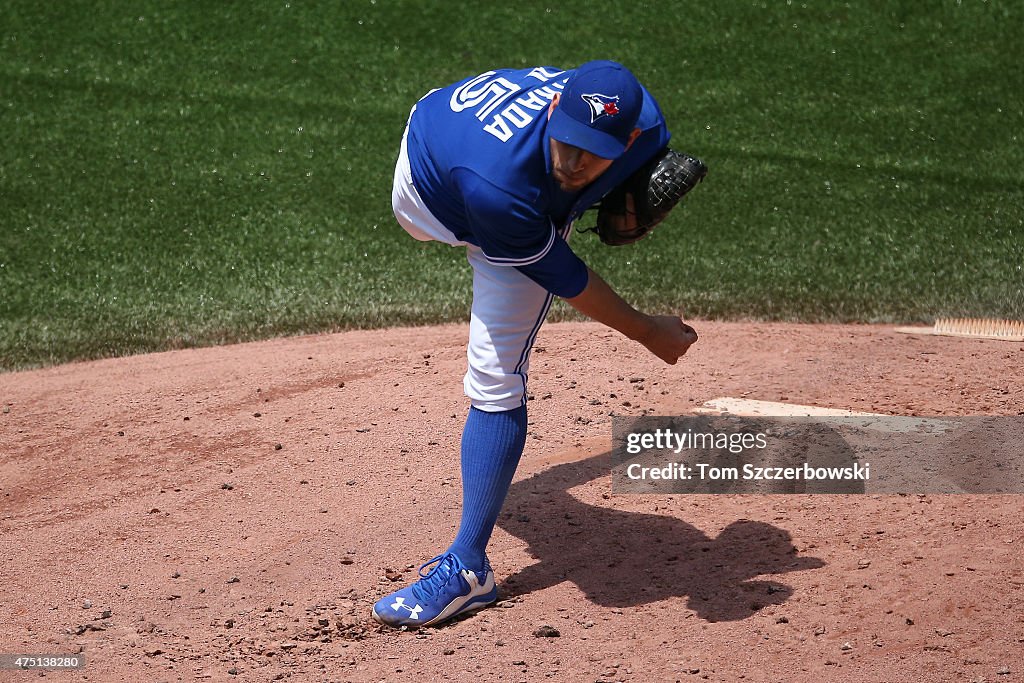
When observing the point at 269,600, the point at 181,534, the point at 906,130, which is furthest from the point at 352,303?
the point at 906,130

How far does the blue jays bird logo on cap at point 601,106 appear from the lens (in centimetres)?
261

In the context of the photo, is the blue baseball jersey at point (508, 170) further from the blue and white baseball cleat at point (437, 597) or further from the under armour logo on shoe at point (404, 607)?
the under armour logo on shoe at point (404, 607)

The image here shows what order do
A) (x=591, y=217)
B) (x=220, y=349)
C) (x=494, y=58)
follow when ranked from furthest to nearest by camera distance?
(x=494, y=58), (x=591, y=217), (x=220, y=349)

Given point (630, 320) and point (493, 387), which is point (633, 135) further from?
point (493, 387)

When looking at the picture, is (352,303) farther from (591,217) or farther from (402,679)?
(402,679)

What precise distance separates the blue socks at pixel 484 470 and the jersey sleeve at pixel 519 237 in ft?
1.40

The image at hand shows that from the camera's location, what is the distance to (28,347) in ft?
18.1

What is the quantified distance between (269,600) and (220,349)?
2270mm

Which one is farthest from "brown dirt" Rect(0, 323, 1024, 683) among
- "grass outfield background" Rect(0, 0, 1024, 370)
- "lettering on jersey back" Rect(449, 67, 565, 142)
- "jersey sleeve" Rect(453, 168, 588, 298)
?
"lettering on jersey back" Rect(449, 67, 565, 142)

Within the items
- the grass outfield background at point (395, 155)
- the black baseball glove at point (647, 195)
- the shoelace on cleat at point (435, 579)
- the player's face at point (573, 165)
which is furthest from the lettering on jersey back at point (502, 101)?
the grass outfield background at point (395, 155)

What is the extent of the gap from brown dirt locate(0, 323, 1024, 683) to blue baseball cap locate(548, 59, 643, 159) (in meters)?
1.26

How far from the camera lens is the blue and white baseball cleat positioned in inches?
120

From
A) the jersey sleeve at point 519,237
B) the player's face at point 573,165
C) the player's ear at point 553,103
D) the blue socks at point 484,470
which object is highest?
the player's ear at point 553,103

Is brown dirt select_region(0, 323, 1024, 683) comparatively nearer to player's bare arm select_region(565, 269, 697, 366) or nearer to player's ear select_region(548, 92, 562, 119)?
player's bare arm select_region(565, 269, 697, 366)
